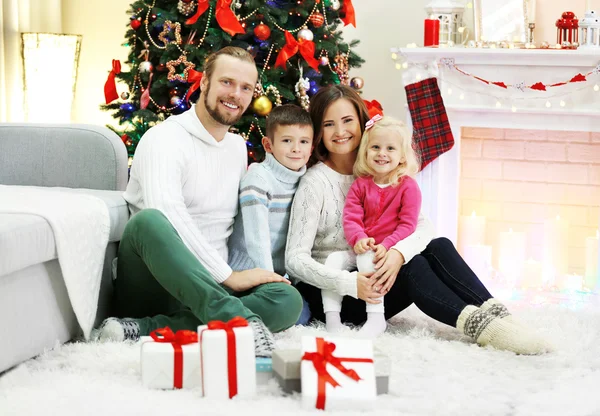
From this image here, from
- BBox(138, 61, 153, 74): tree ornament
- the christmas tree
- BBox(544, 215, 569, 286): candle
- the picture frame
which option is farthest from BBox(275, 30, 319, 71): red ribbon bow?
BBox(544, 215, 569, 286): candle

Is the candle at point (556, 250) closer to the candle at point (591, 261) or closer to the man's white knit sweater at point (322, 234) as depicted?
the candle at point (591, 261)

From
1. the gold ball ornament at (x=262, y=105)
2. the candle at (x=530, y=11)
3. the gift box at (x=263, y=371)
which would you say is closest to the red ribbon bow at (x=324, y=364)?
the gift box at (x=263, y=371)

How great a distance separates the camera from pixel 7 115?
4430mm

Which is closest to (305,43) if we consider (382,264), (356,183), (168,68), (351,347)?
(168,68)

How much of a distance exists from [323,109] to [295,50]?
0.65 meters

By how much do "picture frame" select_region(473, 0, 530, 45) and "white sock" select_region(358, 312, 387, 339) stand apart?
67.7 inches

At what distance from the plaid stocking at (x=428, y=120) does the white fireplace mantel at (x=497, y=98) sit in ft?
0.13

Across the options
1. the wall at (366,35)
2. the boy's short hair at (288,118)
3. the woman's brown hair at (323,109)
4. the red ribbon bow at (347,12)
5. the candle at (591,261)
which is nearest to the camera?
the boy's short hair at (288,118)

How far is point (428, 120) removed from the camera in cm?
384

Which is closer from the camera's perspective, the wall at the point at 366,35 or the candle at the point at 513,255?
the candle at the point at 513,255

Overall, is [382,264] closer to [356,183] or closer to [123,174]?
[356,183]

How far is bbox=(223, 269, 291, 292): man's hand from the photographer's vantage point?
247cm

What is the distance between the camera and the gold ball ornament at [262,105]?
3346 mm

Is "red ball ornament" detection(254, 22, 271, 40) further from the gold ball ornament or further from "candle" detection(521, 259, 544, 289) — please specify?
"candle" detection(521, 259, 544, 289)
